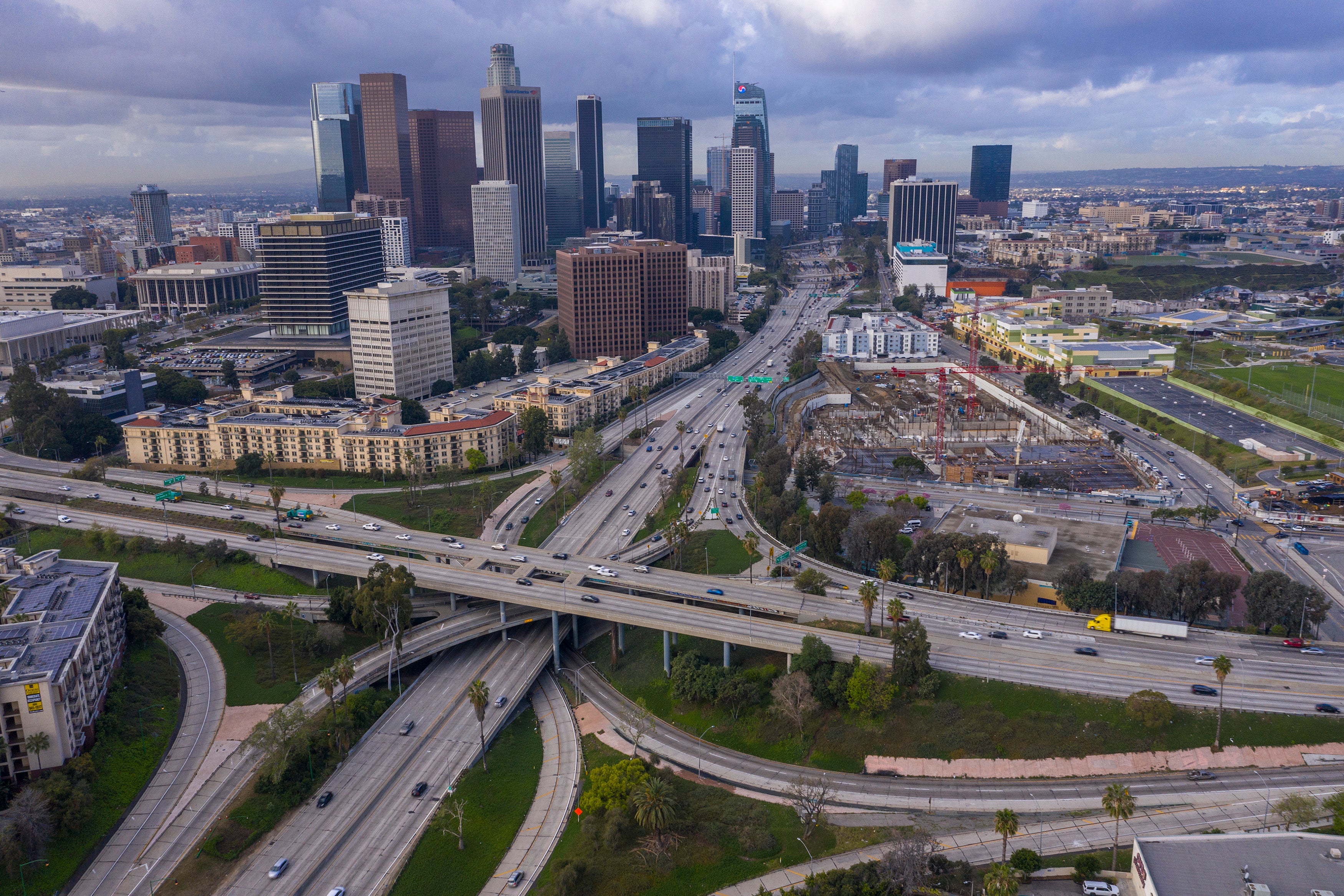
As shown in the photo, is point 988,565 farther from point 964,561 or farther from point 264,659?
point 264,659

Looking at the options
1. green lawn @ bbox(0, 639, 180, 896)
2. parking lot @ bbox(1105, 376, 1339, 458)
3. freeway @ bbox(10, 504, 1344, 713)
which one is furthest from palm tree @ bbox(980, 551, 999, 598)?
parking lot @ bbox(1105, 376, 1339, 458)

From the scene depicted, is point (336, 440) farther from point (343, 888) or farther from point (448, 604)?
point (343, 888)

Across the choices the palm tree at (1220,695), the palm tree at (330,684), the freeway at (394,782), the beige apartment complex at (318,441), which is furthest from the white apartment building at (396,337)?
the palm tree at (1220,695)

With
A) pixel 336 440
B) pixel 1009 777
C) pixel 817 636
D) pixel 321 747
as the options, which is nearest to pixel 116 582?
pixel 321 747

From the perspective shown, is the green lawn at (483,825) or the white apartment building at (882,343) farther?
the white apartment building at (882,343)

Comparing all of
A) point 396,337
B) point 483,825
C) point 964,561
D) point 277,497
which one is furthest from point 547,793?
point 396,337

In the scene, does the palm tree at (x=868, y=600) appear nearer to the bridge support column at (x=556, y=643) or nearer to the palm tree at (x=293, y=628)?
the bridge support column at (x=556, y=643)
